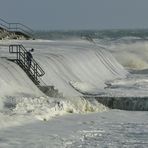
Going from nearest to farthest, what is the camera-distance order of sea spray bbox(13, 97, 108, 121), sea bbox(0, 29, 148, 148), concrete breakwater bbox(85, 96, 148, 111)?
sea bbox(0, 29, 148, 148), sea spray bbox(13, 97, 108, 121), concrete breakwater bbox(85, 96, 148, 111)

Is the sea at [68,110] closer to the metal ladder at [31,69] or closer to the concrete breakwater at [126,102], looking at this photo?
the concrete breakwater at [126,102]

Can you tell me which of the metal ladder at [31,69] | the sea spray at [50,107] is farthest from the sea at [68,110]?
the metal ladder at [31,69]

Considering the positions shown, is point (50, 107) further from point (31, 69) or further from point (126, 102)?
point (31, 69)

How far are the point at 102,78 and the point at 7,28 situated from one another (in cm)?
1525

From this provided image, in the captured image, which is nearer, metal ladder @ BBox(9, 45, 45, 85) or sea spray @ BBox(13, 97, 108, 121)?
sea spray @ BBox(13, 97, 108, 121)

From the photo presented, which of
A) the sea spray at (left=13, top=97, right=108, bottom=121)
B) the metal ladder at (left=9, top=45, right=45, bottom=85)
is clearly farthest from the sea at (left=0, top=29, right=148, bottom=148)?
the metal ladder at (left=9, top=45, right=45, bottom=85)

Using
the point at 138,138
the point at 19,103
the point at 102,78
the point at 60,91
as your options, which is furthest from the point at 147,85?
the point at 138,138

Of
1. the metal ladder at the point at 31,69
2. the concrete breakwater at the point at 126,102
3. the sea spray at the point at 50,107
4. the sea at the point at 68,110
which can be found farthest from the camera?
the metal ladder at the point at 31,69

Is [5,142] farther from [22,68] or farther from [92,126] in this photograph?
[22,68]

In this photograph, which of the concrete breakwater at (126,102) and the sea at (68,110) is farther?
the concrete breakwater at (126,102)

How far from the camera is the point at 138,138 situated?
1633 cm

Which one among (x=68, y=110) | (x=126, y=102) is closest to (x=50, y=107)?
(x=68, y=110)

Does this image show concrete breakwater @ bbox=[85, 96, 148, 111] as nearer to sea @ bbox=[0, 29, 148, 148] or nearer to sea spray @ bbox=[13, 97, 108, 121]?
sea @ bbox=[0, 29, 148, 148]

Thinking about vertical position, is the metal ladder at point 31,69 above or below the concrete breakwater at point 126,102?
above
